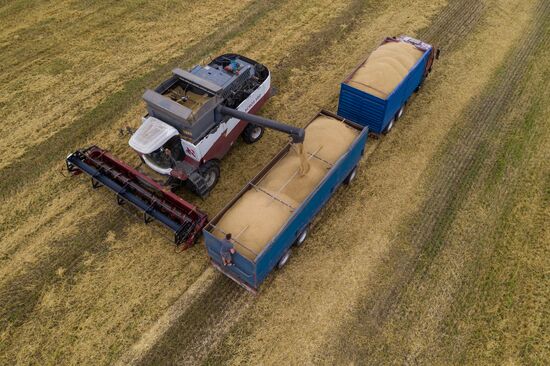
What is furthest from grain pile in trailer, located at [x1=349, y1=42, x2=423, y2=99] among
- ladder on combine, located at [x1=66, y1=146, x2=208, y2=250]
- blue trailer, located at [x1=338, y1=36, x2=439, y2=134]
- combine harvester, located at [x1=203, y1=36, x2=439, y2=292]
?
ladder on combine, located at [x1=66, y1=146, x2=208, y2=250]

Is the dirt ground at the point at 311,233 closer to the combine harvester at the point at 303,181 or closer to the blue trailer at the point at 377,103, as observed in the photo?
the blue trailer at the point at 377,103

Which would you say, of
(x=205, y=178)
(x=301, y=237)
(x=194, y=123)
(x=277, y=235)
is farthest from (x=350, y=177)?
(x=194, y=123)

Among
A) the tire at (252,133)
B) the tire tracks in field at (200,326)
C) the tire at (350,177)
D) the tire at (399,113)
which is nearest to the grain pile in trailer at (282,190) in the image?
the tire at (350,177)

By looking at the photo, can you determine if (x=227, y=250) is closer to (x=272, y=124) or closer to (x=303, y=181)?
(x=303, y=181)

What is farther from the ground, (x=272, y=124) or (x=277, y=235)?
(x=272, y=124)

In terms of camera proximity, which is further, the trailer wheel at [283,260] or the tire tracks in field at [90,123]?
the tire tracks in field at [90,123]

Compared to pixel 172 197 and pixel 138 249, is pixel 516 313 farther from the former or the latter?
pixel 138 249
